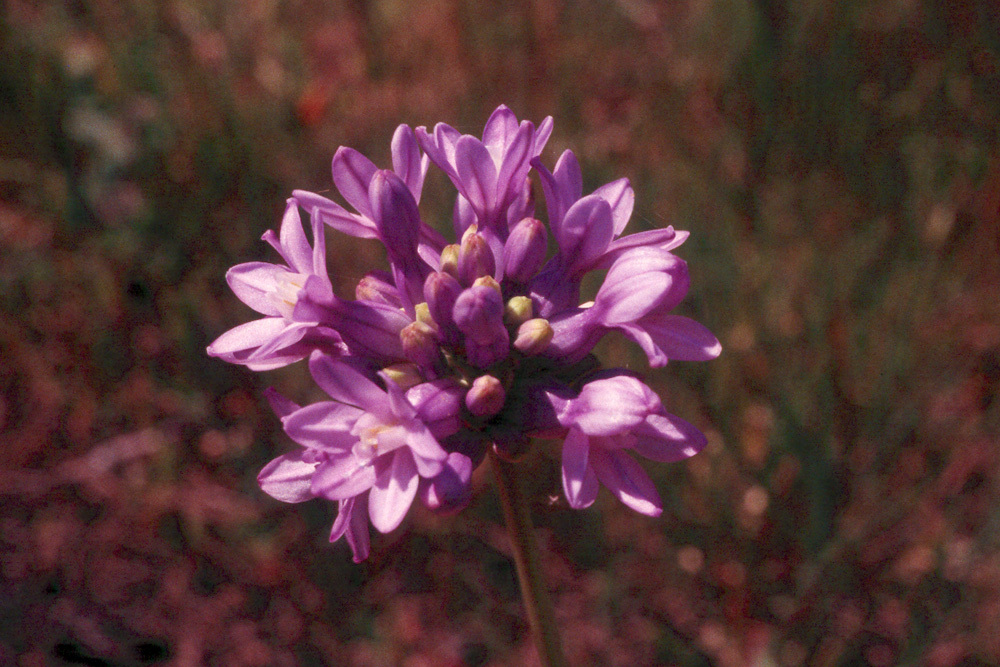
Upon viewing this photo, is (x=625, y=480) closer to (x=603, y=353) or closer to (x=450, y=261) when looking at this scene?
(x=450, y=261)

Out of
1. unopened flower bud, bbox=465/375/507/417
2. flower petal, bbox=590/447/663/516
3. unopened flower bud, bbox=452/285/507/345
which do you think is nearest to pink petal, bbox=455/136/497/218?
unopened flower bud, bbox=452/285/507/345

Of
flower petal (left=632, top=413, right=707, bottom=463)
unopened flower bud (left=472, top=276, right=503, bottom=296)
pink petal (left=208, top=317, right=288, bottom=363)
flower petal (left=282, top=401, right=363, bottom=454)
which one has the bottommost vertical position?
flower petal (left=632, top=413, right=707, bottom=463)

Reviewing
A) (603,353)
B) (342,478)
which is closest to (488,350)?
(342,478)

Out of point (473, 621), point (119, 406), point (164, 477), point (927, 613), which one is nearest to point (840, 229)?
point (927, 613)

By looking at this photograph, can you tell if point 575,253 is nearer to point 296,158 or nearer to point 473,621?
point 473,621

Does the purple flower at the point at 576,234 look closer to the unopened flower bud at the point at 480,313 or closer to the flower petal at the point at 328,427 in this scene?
the unopened flower bud at the point at 480,313

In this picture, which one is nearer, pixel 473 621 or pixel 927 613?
pixel 927 613

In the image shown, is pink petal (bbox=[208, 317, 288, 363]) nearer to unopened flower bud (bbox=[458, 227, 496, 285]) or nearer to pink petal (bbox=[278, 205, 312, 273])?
pink petal (bbox=[278, 205, 312, 273])

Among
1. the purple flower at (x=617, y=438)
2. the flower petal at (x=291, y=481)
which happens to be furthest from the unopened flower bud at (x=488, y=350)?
the flower petal at (x=291, y=481)
